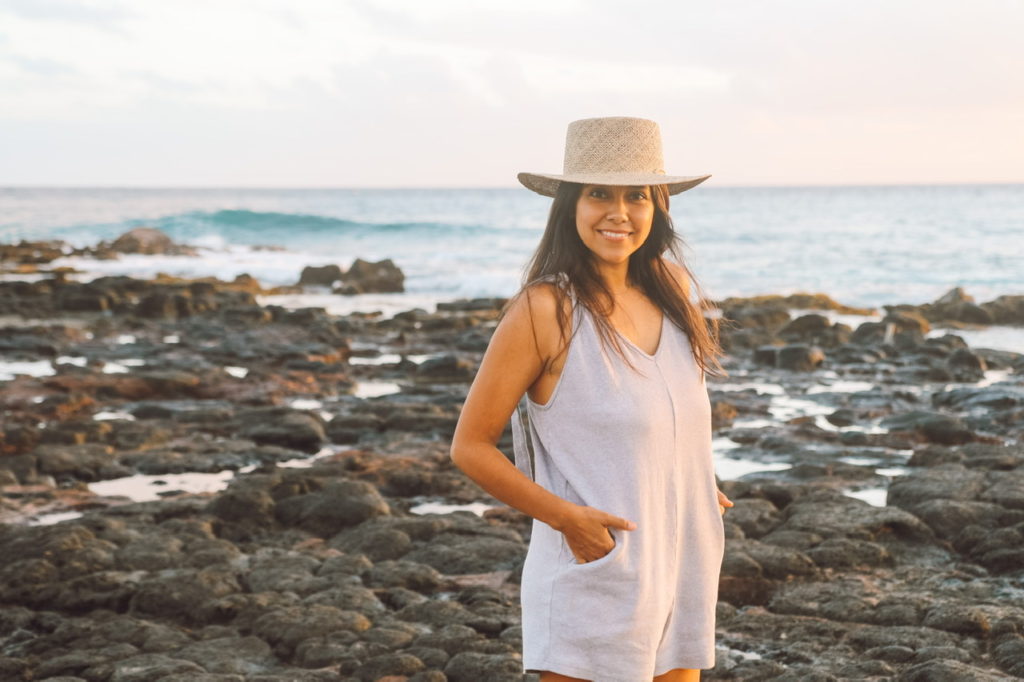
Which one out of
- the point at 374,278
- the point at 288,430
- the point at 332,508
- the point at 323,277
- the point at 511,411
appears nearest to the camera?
the point at 511,411

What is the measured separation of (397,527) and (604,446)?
5.75m

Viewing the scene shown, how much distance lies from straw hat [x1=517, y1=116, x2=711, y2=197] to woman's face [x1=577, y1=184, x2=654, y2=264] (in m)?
0.04

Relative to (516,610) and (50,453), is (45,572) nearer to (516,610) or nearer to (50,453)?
(516,610)

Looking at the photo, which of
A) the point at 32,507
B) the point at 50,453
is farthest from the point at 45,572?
the point at 50,453

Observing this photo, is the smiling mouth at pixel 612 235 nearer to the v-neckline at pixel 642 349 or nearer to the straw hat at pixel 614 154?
the straw hat at pixel 614 154

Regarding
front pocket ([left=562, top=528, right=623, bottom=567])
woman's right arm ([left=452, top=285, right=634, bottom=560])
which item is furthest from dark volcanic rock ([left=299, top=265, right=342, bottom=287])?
front pocket ([left=562, top=528, right=623, bottom=567])

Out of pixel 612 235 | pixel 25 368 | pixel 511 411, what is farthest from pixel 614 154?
pixel 25 368

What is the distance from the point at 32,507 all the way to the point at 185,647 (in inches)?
151

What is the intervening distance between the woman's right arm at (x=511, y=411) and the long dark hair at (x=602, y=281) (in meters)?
0.05

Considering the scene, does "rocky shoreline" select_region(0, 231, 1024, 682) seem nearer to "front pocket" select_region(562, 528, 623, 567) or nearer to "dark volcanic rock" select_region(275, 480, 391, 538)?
"dark volcanic rock" select_region(275, 480, 391, 538)

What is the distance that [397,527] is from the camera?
828 cm

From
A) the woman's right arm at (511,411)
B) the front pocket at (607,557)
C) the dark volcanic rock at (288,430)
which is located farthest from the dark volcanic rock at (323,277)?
the front pocket at (607,557)

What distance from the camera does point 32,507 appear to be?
30.2ft

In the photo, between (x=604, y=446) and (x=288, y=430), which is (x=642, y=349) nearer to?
(x=604, y=446)
